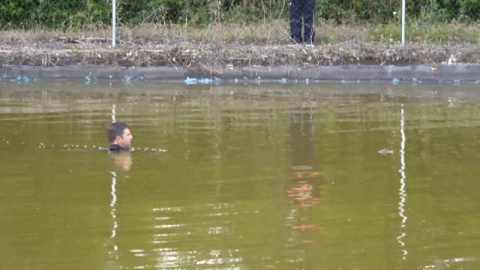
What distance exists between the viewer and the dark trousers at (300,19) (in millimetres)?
19500

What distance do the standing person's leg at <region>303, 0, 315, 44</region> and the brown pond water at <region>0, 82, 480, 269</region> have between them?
3960mm

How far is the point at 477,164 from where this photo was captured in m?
10.7

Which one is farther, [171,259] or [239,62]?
[239,62]

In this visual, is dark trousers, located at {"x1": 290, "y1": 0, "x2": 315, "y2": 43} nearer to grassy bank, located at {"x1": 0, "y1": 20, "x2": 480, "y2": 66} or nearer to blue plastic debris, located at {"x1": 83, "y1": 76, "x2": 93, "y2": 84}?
grassy bank, located at {"x1": 0, "y1": 20, "x2": 480, "y2": 66}

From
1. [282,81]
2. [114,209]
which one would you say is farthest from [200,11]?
[114,209]

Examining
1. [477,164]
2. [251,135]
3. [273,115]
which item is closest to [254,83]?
[273,115]

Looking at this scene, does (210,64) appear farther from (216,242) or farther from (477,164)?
(216,242)

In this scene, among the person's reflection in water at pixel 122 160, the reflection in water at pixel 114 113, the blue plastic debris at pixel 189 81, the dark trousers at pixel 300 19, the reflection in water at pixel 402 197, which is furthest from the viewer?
the dark trousers at pixel 300 19

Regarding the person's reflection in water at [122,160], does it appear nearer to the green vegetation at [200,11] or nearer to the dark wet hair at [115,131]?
the dark wet hair at [115,131]

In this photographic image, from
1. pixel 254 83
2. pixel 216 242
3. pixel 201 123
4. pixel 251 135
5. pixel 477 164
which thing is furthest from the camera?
pixel 254 83

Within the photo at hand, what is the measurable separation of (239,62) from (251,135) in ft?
20.1

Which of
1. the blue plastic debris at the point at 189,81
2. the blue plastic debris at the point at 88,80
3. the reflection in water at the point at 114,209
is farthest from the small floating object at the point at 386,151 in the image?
the blue plastic debris at the point at 88,80

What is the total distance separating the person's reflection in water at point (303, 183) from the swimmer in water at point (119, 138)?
1541 millimetres

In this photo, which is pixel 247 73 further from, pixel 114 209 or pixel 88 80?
pixel 114 209
